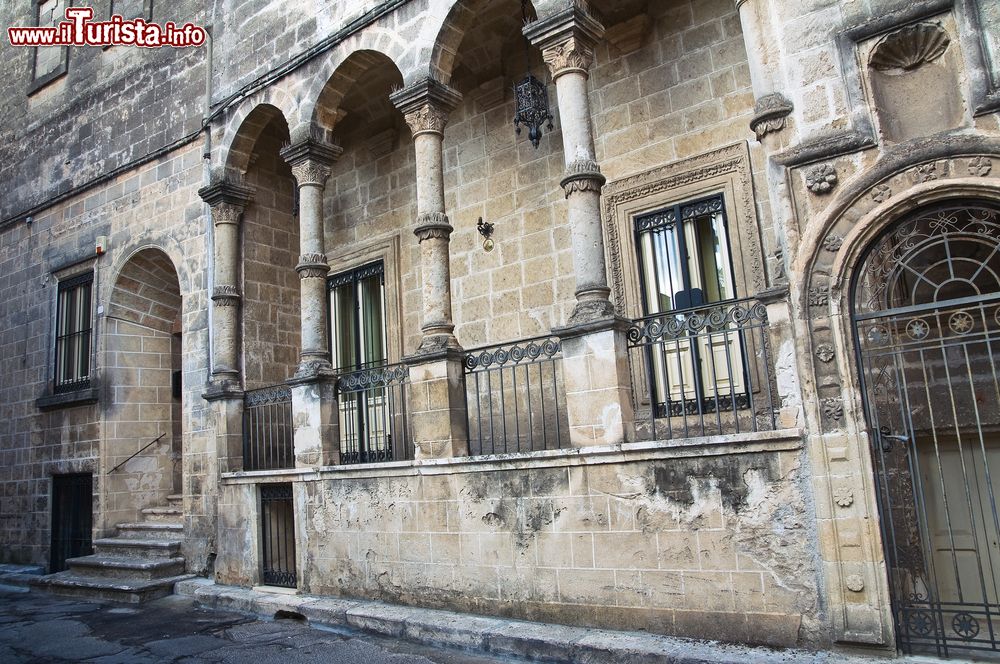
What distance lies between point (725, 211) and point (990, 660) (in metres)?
4.39

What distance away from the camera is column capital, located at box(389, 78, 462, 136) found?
754 cm

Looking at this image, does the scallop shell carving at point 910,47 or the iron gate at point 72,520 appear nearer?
the scallop shell carving at point 910,47

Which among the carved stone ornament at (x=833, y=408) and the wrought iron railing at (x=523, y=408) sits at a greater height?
the wrought iron railing at (x=523, y=408)

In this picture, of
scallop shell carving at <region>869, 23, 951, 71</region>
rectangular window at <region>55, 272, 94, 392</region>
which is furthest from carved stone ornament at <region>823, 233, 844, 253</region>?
rectangular window at <region>55, 272, 94, 392</region>

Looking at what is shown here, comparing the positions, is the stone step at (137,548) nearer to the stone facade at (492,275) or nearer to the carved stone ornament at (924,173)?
the stone facade at (492,275)

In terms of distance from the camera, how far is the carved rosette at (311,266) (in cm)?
839

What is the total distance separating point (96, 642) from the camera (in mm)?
6992

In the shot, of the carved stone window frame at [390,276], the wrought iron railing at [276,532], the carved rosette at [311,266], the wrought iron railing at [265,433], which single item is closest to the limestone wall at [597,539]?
the wrought iron railing at [276,532]

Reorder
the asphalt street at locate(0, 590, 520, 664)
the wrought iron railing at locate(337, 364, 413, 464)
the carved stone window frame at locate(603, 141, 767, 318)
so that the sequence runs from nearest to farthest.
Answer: the asphalt street at locate(0, 590, 520, 664)
the carved stone window frame at locate(603, 141, 767, 318)
the wrought iron railing at locate(337, 364, 413, 464)

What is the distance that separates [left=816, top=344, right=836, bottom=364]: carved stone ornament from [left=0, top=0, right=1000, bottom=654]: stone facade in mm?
20

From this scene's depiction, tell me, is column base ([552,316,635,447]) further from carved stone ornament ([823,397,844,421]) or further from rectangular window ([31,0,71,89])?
rectangular window ([31,0,71,89])

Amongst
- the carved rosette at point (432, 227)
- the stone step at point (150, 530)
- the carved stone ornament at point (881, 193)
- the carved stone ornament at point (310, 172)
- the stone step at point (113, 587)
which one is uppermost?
the carved stone ornament at point (310, 172)

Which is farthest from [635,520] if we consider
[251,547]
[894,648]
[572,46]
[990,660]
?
[251,547]

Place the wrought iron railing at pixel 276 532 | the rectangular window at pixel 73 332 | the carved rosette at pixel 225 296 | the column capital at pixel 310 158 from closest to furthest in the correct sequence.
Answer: the wrought iron railing at pixel 276 532
the column capital at pixel 310 158
the carved rosette at pixel 225 296
the rectangular window at pixel 73 332
